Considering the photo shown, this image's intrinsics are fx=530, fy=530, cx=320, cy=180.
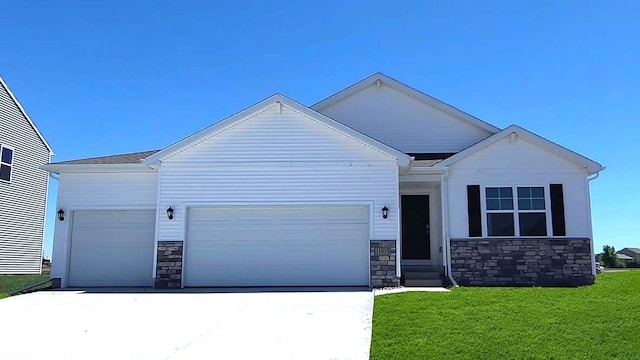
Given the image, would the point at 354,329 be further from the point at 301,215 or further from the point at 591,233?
the point at 591,233

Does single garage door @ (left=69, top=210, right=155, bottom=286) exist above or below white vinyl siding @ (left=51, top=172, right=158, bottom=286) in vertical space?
below

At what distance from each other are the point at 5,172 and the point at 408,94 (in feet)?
51.0

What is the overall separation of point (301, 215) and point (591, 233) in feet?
24.6

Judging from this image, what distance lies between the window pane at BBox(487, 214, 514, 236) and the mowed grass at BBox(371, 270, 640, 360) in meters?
3.10

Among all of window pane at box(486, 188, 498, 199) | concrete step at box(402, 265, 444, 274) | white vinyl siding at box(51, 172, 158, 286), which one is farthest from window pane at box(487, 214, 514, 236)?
white vinyl siding at box(51, 172, 158, 286)

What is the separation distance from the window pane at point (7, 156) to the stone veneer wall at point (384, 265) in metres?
15.5

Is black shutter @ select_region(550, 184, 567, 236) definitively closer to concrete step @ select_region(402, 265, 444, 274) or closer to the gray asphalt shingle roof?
concrete step @ select_region(402, 265, 444, 274)

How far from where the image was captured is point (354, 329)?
8.16m

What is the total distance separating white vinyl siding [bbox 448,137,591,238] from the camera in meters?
13.7

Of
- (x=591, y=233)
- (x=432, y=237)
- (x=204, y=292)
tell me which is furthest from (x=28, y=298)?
(x=591, y=233)

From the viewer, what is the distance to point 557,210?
13.7 metres

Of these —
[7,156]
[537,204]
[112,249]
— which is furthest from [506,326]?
[7,156]

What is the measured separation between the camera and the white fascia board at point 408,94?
16469 millimetres

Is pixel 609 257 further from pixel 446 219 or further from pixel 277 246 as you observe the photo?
pixel 277 246
